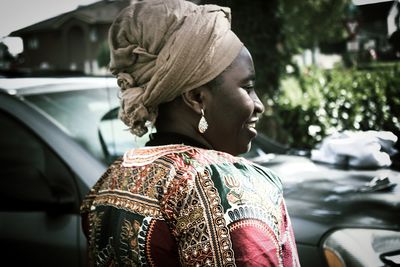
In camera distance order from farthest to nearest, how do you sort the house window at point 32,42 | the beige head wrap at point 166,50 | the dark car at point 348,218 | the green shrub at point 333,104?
the house window at point 32,42 < the green shrub at point 333,104 < the dark car at point 348,218 < the beige head wrap at point 166,50

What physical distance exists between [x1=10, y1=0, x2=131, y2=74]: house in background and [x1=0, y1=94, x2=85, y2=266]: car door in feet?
2.35

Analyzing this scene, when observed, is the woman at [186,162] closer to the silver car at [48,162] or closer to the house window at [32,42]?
the silver car at [48,162]

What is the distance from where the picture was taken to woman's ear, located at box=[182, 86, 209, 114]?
1425 millimetres

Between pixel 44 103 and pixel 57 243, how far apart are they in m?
0.85

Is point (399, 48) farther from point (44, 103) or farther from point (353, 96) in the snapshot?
point (44, 103)

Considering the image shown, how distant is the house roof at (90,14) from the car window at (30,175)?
62cm

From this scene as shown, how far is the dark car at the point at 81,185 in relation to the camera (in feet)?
7.44

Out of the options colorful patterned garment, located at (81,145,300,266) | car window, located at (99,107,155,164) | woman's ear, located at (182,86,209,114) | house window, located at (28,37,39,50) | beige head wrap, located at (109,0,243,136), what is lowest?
car window, located at (99,107,155,164)

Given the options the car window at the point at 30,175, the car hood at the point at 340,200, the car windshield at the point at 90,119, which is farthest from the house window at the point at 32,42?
the car hood at the point at 340,200

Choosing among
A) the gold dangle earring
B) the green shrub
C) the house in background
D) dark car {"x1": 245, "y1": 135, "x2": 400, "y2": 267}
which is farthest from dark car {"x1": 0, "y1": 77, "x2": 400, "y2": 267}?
the gold dangle earring

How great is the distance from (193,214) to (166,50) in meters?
0.43

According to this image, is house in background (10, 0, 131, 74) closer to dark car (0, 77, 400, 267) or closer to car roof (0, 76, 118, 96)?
car roof (0, 76, 118, 96)

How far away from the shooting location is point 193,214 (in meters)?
1.25

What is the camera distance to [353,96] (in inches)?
155
